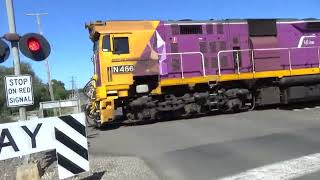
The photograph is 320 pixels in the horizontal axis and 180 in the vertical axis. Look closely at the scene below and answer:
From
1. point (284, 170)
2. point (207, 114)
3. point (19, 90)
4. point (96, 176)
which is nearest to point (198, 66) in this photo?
point (207, 114)

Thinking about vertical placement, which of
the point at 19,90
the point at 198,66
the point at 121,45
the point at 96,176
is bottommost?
the point at 96,176

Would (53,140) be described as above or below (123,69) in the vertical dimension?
below

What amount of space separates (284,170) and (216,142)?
3561mm

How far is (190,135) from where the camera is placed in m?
13.9

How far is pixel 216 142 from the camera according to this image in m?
12.4

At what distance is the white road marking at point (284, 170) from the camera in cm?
857

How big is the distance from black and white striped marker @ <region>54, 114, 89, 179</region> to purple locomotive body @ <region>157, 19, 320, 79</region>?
9.93 meters

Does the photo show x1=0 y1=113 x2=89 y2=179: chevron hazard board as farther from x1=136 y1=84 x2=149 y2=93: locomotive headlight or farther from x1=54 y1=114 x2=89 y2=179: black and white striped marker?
x1=136 y1=84 x2=149 y2=93: locomotive headlight

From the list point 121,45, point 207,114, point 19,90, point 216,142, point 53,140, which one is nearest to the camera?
point 53,140

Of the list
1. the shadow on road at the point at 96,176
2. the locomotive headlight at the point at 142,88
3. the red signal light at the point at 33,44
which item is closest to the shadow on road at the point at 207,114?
the locomotive headlight at the point at 142,88

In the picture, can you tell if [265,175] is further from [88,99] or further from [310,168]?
[88,99]

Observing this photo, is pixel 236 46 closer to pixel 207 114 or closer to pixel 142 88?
pixel 207 114

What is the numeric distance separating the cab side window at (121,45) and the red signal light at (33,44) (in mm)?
8937

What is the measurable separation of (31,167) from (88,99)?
38.1 ft
